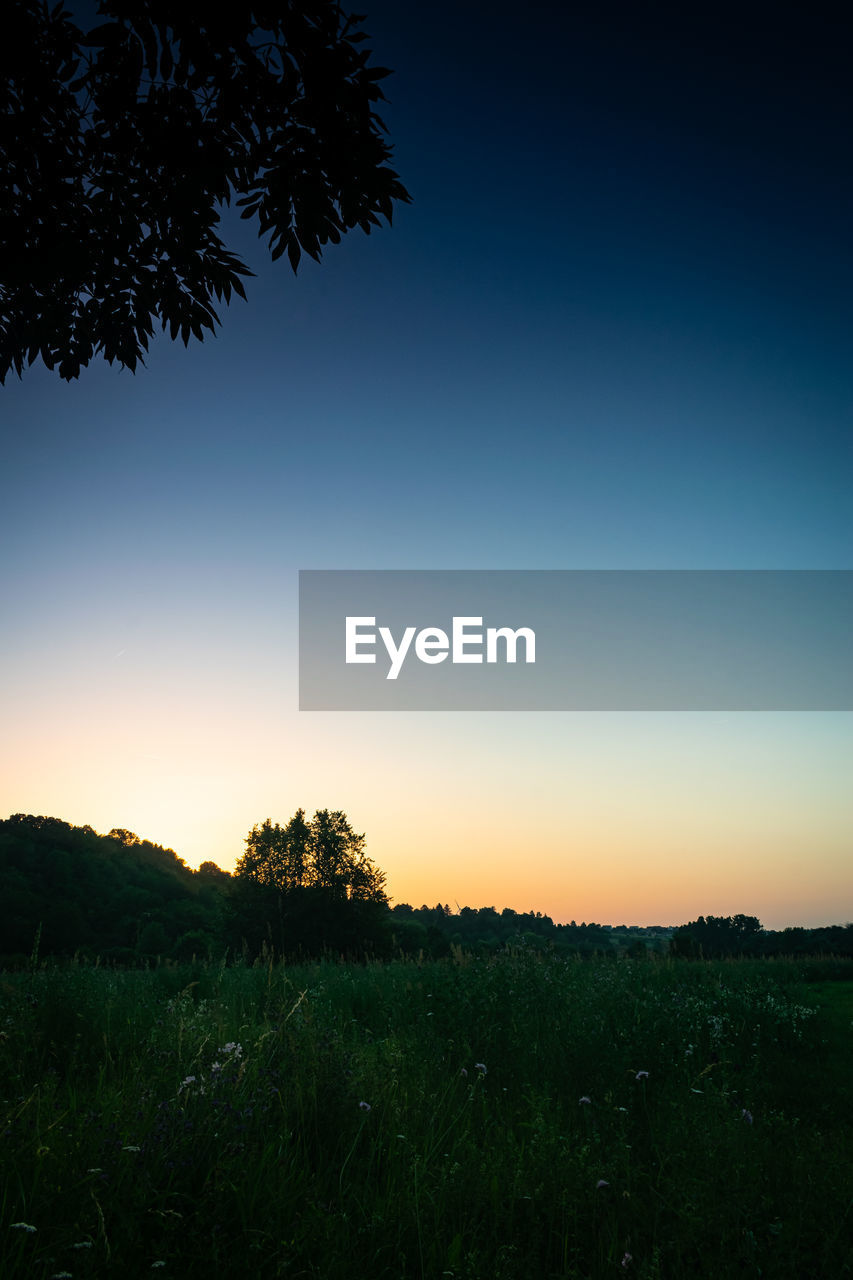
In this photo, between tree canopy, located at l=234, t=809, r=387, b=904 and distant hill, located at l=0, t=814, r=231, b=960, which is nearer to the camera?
distant hill, located at l=0, t=814, r=231, b=960

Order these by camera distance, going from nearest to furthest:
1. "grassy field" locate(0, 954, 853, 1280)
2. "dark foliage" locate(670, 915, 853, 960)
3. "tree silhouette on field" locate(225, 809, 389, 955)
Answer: "grassy field" locate(0, 954, 853, 1280), "dark foliage" locate(670, 915, 853, 960), "tree silhouette on field" locate(225, 809, 389, 955)

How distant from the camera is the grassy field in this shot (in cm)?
260

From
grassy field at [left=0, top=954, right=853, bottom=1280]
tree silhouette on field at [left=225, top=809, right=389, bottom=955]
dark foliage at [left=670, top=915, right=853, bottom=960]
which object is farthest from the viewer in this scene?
tree silhouette on field at [left=225, top=809, right=389, bottom=955]

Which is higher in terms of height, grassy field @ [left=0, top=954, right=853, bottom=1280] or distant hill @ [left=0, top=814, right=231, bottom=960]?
grassy field @ [left=0, top=954, right=853, bottom=1280]

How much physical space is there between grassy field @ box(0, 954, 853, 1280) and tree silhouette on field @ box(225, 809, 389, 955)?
34355 millimetres

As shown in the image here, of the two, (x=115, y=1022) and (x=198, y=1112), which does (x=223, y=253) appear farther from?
(x=115, y=1022)

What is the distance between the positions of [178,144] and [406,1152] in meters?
5.54

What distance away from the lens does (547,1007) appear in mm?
7359

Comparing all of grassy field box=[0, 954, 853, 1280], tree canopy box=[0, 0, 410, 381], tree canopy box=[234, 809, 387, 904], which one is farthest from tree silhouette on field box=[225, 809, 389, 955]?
tree canopy box=[0, 0, 410, 381]

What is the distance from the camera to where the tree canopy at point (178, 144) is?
3.17 m

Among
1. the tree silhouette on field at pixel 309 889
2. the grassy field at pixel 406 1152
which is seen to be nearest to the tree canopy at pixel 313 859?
the tree silhouette on field at pixel 309 889

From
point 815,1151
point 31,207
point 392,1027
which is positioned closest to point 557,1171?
point 815,1151

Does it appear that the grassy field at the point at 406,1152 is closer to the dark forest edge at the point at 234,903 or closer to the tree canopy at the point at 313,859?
the dark forest edge at the point at 234,903

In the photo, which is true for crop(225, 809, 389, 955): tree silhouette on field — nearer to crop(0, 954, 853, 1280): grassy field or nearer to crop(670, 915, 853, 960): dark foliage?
crop(670, 915, 853, 960): dark foliage
